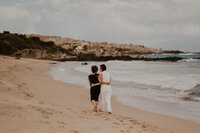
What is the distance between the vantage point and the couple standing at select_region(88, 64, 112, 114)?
23.6 ft

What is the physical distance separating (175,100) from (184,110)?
1.98m

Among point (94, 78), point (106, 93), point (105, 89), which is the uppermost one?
point (94, 78)

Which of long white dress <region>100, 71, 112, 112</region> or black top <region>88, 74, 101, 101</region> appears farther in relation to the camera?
black top <region>88, 74, 101, 101</region>

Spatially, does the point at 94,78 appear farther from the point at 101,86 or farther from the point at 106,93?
the point at 106,93

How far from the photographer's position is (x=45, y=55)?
219 feet

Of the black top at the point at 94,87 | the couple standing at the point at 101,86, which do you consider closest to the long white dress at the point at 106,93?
the couple standing at the point at 101,86

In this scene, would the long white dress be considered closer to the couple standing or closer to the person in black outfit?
the couple standing

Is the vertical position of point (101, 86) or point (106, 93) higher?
point (101, 86)

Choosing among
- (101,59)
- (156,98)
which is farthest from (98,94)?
(101,59)

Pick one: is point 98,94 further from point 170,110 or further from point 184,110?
point 184,110

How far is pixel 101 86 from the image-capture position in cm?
736

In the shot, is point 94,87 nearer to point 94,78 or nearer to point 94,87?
point 94,87

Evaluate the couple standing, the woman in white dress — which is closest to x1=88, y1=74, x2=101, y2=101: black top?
the couple standing

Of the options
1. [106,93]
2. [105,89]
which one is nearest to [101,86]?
[105,89]
